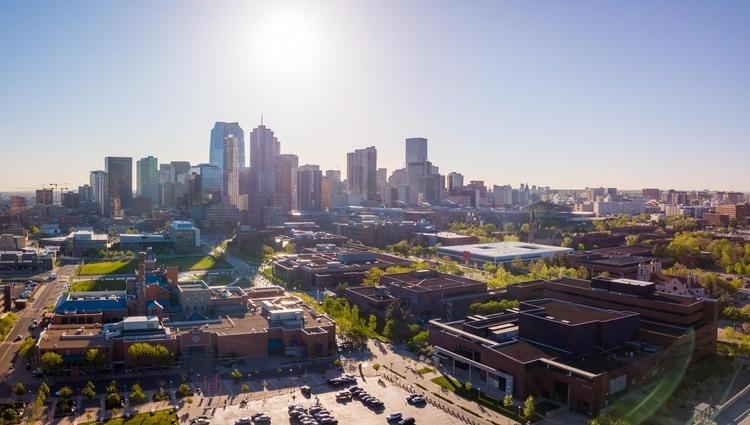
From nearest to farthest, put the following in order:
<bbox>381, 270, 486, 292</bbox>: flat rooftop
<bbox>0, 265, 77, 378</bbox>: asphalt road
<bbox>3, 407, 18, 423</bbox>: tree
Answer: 1. <bbox>3, 407, 18, 423</bbox>: tree
2. <bbox>0, 265, 77, 378</bbox>: asphalt road
3. <bbox>381, 270, 486, 292</bbox>: flat rooftop

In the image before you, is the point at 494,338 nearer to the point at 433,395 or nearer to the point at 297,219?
the point at 433,395

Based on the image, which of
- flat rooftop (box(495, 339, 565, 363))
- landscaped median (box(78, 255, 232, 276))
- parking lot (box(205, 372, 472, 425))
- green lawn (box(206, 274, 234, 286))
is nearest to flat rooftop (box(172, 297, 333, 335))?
parking lot (box(205, 372, 472, 425))

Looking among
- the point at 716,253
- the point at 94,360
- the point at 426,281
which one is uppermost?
the point at 716,253

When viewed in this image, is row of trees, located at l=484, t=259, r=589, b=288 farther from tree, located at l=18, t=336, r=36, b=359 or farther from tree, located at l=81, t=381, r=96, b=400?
tree, located at l=18, t=336, r=36, b=359

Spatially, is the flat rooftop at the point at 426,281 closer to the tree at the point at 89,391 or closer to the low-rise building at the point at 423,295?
the low-rise building at the point at 423,295

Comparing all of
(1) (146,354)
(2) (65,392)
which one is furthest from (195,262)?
(2) (65,392)

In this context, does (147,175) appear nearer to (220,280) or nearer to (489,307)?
(220,280)

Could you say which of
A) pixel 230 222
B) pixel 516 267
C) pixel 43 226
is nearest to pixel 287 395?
pixel 516 267
